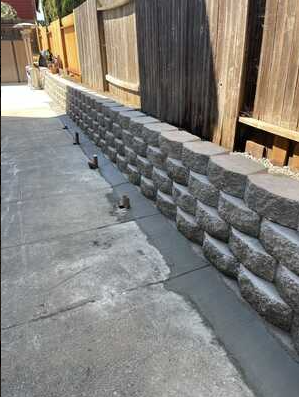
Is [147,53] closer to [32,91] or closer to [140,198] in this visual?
[140,198]

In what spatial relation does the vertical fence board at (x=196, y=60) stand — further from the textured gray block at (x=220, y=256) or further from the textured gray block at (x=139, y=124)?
the textured gray block at (x=220, y=256)

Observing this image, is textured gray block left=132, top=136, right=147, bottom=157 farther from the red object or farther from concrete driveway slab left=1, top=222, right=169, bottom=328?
the red object

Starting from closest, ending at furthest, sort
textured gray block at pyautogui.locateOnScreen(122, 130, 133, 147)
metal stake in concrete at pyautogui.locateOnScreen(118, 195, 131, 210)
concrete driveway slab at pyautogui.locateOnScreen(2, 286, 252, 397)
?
concrete driveway slab at pyautogui.locateOnScreen(2, 286, 252, 397), metal stake in concrete at pyautogui.locateOnScreen(118, 195, 131, 210), textured gray block at pyautogui.locateOnScreen(122, 130, 133, 147)

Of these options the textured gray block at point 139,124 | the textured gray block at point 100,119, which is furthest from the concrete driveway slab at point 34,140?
the textured gray block at point 139,124

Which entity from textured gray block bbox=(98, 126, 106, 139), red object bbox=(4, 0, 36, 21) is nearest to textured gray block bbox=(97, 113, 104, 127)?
textured gray block bbox=(98, 126, 106, 139)

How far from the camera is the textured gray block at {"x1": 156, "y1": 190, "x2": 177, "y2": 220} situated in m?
3.06

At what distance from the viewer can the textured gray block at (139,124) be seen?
3.47m

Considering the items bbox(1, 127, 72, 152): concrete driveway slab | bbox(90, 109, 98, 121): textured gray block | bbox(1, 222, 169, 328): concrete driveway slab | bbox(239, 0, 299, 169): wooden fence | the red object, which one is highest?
the red object

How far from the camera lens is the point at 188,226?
2.74 metres

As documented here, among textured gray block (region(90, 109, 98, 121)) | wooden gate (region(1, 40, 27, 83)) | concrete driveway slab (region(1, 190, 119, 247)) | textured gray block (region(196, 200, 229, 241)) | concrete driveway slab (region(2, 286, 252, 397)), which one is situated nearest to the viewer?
concrete driveway slab (region(2, 286, 252, 397))

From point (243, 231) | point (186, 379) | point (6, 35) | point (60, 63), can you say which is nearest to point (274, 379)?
point (186, 379)

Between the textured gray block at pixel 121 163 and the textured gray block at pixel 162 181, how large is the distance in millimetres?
944

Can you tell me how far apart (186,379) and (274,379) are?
1.44 feet

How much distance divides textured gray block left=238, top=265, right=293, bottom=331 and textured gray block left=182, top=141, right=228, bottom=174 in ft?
2.59
